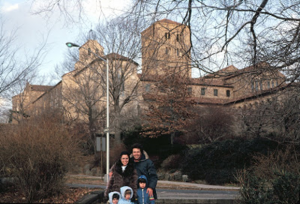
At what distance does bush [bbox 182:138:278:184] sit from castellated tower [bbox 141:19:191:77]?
1347 centimetres

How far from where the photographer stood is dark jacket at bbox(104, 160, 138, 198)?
595cm

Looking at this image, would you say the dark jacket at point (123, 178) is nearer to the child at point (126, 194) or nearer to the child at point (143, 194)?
the child at point (143, 194)

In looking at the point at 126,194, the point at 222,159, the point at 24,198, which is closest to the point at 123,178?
the point at 126,194

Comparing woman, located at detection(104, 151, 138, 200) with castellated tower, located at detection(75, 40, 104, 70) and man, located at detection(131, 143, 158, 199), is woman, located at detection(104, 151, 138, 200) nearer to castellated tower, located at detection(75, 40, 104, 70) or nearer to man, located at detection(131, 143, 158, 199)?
man, located at detection(131, 143, 158, 199)

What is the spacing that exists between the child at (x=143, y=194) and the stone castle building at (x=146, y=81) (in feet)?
10.3

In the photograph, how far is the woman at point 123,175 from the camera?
19.5 ft

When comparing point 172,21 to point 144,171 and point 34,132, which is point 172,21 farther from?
point 34,132

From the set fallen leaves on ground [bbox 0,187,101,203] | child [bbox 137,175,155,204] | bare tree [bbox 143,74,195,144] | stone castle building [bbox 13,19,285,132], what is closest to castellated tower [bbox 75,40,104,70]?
stone castle building [bbox 13,19,285,132]

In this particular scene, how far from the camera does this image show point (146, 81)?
2839 centimetres

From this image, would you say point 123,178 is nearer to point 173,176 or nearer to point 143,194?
point 143,194

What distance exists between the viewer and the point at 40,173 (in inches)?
347

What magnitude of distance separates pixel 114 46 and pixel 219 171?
17.0 m

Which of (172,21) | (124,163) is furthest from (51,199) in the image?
(172,21)

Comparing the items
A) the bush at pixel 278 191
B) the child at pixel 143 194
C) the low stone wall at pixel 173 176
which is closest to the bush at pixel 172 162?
the low stone wall at pixel 173 176
